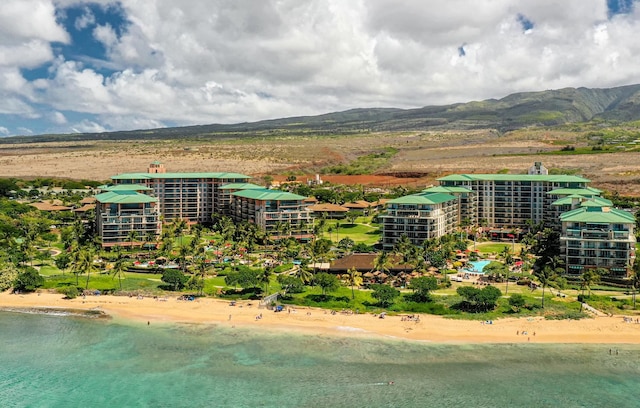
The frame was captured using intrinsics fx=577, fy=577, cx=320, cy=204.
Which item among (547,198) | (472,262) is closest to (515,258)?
(472,262)

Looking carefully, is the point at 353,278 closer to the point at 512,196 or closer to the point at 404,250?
the point at 404,250

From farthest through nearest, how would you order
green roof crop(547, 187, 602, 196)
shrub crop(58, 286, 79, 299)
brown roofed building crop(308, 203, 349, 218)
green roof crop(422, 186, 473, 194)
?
brown roofed building crop(308, 203, 349, 218) < green roof crop(422, 186, 473, 194) < green roof crop(547, 187, 602, 196) < shrub crop(58, 286, 79, 299)

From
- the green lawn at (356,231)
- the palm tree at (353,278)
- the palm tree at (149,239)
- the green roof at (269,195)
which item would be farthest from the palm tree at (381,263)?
the palm tree at (149,239)

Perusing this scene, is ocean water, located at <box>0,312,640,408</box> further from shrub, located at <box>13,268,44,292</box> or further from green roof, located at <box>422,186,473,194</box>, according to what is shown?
green roof, located at <box>422,186,473,194</box>

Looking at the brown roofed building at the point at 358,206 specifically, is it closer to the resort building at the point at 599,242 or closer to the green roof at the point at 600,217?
the green roof at the point at 600,217

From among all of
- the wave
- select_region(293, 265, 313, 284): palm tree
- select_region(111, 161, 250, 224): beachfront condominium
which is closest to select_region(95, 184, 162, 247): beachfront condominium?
select_region(111, 161, 250, 224): beachfront condominium

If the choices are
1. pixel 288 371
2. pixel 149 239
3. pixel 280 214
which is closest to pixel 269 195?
pixel 280 214
